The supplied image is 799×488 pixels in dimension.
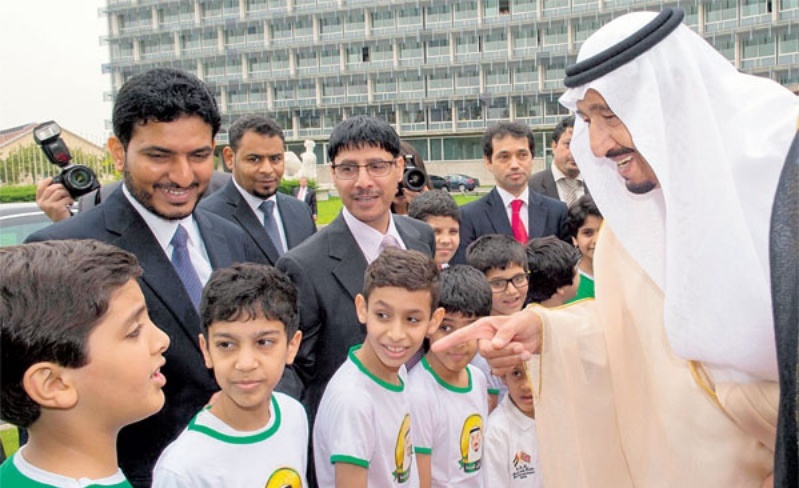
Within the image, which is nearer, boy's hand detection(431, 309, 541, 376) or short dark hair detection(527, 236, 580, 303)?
boy's hand detection(431, 309, 541, 376)

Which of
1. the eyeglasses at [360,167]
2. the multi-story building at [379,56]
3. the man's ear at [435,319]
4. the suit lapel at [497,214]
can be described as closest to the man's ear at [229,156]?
the suit lapel at [497,214]

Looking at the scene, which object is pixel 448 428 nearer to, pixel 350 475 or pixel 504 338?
pixel 350 475

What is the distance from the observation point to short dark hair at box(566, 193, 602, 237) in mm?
4355

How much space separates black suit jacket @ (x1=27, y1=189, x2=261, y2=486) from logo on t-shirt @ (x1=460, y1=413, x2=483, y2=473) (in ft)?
3.41

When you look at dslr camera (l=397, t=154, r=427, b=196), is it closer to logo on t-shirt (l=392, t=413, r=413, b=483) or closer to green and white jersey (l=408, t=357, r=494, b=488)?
green and white jersey (l=408, t=357, r=494, b=488)

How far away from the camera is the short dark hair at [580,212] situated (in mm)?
4355

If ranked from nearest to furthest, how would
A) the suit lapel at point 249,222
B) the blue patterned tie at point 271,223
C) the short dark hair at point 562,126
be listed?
the suit lapel at point 249,222 < the blue patterned tie at point 271,223 < the short dark hair at point 562,126

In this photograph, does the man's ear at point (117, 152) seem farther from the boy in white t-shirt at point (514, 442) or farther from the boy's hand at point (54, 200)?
the boy in white t-shirt at point (514, 442)

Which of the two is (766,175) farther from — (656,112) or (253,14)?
(253,14)

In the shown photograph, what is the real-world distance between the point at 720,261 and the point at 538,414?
35.0 inches

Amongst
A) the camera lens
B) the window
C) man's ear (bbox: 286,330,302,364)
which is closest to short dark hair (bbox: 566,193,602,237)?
man's ear (bbox: 286,330,302,364)

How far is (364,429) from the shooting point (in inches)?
95.7

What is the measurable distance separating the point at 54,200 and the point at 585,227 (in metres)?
2.89

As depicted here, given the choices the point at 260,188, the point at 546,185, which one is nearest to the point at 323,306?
the point at 260,188
